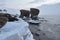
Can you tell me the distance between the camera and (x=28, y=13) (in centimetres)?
8019

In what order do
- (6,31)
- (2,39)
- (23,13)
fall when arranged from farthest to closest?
(23,13) < (6,31) < (2,39)

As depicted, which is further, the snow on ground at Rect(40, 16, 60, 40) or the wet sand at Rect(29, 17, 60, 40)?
the snow on ground at Rect(40, 16, 60, 40)

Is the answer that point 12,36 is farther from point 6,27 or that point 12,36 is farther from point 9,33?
point 6,27

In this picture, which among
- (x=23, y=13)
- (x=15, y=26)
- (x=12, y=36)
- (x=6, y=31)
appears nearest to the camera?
(x=12, y=36)

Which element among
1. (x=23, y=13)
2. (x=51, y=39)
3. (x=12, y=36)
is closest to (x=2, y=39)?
(x=12, y=36)

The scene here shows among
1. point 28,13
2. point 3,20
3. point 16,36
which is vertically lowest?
point 28,13

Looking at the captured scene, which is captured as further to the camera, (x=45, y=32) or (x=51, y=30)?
(x=51, y=30)

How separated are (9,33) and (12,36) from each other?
11.8 inches

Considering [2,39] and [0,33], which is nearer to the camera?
[2,39]

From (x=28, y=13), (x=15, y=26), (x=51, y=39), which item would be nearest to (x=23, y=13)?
(x=28, y=13)

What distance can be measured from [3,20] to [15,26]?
1.21 meters

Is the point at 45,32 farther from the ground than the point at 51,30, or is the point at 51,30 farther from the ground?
the point at 45,32

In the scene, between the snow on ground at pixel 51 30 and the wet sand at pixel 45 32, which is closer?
the wet sand at pixel 45 32

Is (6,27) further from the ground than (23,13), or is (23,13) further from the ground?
(6,27)
